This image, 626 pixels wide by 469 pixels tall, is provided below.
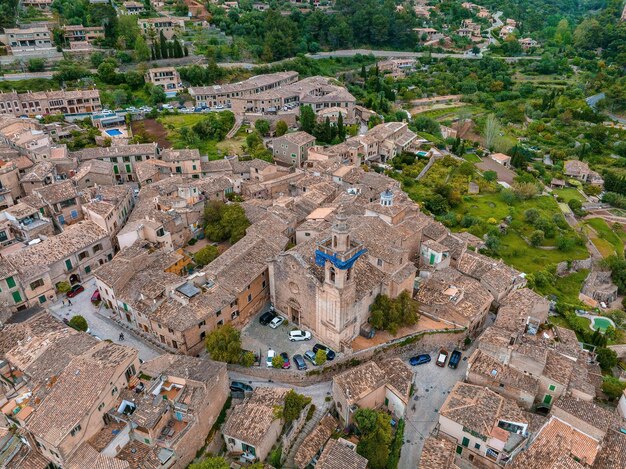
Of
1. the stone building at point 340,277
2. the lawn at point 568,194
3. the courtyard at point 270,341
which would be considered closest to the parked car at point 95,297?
the courtyard at point 270,341

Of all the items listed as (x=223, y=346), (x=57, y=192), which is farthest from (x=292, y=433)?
(x=57, y=192)

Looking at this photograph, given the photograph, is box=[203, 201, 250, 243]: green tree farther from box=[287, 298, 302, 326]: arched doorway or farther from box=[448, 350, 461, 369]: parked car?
box=[448, 350, 461, 369]: parked car

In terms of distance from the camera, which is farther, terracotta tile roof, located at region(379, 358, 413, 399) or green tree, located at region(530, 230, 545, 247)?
green tree, located at region(530, 230, 545, 247)

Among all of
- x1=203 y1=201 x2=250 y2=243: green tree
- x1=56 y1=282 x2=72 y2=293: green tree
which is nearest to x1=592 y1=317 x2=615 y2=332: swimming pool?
x1=203 y1=201 x2=250 y2=243: green tree

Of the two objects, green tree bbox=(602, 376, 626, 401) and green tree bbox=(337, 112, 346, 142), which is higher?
green tree bbox=(337, 112, 346, 142)

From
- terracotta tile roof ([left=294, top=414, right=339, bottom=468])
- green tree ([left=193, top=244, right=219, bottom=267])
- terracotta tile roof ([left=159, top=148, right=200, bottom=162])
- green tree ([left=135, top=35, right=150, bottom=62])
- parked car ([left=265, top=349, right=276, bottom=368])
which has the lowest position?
terracotta tile roof ([left=294, top=414, right=339, bottom=468])

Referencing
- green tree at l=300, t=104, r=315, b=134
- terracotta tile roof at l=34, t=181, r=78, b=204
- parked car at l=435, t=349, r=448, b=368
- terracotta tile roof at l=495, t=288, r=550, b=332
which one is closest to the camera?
parked car at l=435, t=349, r=448, b=368
